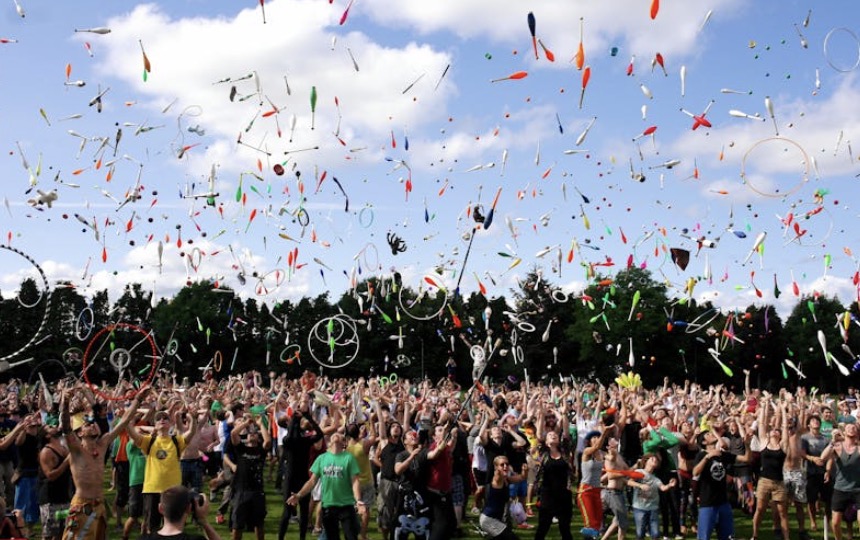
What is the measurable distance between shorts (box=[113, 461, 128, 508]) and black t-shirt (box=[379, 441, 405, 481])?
139 inches

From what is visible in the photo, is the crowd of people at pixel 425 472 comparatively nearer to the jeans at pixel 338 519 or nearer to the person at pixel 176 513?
the jeans at pixel 338 519

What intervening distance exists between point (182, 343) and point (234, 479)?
52557 millimetres

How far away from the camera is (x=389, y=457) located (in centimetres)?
1042

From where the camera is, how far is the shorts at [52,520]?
904cm

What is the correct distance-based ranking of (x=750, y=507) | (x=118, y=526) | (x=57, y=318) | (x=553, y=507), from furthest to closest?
(x=57, y=318) → (x=750, y=507) → (x=118, y=526) → (x=553, y=507)

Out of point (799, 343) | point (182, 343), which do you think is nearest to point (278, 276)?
point (182, 343)

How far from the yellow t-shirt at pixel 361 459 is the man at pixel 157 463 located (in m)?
2.06

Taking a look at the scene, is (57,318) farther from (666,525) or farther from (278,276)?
(666,525)

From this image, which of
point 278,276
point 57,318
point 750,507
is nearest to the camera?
point 750,507

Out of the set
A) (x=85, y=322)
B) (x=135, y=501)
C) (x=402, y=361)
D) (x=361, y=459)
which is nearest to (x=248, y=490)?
(x=361, y=459)

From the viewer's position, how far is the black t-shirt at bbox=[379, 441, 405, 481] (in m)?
10.4

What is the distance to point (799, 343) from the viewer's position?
68375 millimetres

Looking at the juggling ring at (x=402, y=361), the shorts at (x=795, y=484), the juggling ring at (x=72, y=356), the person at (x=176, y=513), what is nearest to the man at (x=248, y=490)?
the person at (x=176, y=513)

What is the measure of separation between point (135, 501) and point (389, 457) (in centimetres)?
313
